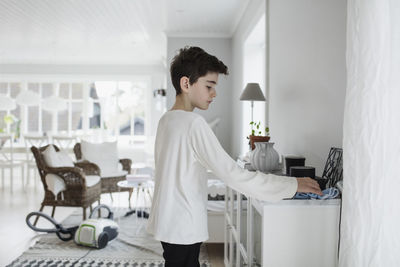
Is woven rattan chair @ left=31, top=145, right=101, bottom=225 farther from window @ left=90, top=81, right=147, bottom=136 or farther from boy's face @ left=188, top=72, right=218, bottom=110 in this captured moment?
window @ left=90, top=81, right=147, bottom=136

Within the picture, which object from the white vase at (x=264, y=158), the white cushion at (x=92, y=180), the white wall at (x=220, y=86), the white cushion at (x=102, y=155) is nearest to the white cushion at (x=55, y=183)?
the white cushion at (x=92, y=180)

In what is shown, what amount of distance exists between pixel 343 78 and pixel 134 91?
329 inches

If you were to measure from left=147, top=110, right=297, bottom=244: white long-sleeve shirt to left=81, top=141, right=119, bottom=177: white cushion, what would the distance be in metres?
4.56

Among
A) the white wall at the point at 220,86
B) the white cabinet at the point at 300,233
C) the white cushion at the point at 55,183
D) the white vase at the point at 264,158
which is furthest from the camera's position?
the white wall at the point at 220,86

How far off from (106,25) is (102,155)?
1932 mm

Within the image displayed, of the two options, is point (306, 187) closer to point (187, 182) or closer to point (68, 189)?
point (187, 182)

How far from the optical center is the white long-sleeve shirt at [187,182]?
1.34 metres

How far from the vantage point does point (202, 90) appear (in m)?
1.43

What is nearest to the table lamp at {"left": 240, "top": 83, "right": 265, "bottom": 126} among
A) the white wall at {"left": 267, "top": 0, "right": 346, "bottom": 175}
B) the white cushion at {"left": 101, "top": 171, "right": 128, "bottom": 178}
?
the white wall at {"left": 267, "top": 0, "right": 346, "bottom": 175}

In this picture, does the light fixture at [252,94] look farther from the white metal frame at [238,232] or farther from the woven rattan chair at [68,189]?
the woven rattan chair at [68,189]

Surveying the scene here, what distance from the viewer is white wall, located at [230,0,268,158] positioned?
4390mm

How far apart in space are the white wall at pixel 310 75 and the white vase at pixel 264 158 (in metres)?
0.32

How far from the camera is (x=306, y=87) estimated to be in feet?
8.11

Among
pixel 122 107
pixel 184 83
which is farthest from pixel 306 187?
pixel 122 107
